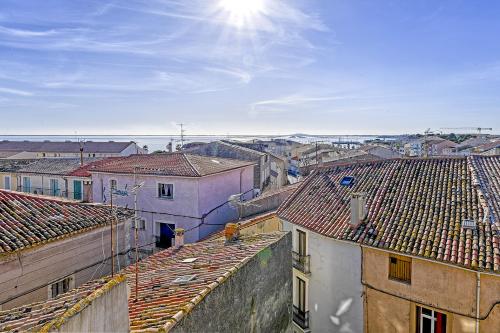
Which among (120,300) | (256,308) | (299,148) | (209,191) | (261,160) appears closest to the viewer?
(120,300)

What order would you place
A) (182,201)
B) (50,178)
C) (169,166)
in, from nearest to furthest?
(182,201) < (169,166) < (50,178)

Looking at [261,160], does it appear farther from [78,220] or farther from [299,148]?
[299,148]

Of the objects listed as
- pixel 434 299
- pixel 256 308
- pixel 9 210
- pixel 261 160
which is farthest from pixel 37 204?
pixel 261 160

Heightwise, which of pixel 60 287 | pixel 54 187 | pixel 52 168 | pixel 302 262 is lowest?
pixel 302 262

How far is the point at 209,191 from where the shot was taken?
81.4 ft

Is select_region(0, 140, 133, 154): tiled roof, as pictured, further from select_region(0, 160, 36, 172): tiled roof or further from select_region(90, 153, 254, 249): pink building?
select_region(90, 153, 254, 249): pink building

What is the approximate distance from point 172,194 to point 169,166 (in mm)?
2041

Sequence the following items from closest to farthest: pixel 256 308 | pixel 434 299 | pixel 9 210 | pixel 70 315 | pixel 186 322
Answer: pixel 70 315, pixel 186 322, pixel 256 308, pixel 9 210, pixel 434 299

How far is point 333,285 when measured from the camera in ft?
56.4

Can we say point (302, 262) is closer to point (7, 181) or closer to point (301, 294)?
point (301, 294)

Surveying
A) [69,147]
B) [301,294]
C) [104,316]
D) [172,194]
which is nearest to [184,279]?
[104,316]

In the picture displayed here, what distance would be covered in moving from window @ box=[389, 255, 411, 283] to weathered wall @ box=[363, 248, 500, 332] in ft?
0.49

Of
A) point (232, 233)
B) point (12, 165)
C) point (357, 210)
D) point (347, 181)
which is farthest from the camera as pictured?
point (12, 165)

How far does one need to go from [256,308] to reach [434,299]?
23.8 ft
